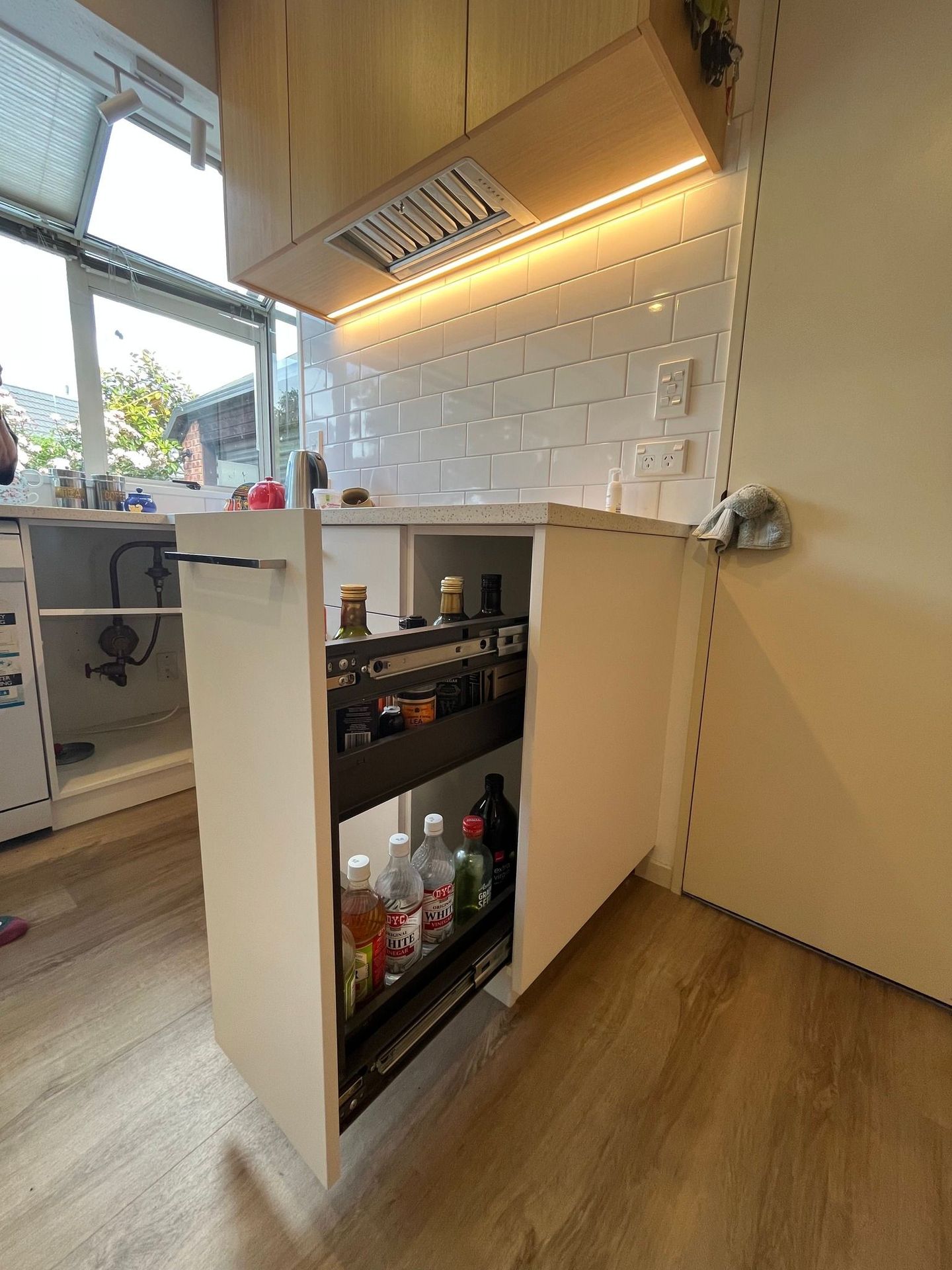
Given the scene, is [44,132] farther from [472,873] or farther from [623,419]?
[472,873]

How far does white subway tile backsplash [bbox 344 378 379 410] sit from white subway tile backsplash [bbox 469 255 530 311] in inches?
18.5

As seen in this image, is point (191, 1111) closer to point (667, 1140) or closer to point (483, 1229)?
point (483, 1229)

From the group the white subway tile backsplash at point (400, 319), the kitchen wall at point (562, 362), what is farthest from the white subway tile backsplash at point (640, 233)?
the white subway tile backsplash at point (400, 319)

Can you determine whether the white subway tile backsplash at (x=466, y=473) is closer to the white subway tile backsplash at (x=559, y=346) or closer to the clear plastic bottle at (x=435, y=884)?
the white subway tile backsplash at (x=559, y=346)

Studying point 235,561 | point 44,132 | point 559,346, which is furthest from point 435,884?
point 44,132

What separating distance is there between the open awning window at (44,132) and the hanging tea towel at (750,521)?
7.71 feet

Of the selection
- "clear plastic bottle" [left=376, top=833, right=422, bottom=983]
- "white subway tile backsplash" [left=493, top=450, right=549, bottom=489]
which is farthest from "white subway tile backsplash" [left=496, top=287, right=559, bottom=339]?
"clear plastic bottle" [left=376, top=833, right=422, bottom=983]

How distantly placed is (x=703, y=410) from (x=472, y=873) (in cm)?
112

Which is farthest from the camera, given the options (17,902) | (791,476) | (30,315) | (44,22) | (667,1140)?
(30,315)

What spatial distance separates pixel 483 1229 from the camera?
632mm

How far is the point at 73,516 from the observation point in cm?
144

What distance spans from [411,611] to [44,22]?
1941 millimetres

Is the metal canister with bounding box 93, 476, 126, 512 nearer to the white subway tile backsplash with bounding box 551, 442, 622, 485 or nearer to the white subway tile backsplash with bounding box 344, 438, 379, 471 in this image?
the white subway tile backsplash with bounding box 344, 438, 379, 471

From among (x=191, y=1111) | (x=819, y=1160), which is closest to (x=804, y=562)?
(x=819, y=1160)
